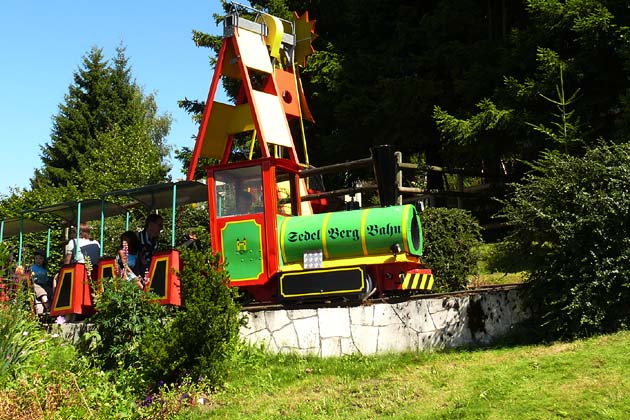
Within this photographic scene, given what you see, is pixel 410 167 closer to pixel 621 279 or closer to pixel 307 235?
pixel 307 235

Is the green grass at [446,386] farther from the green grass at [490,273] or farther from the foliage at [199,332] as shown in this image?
the green grass at [490,273]

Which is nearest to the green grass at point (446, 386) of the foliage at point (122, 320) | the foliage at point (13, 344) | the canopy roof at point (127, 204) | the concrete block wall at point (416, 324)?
the concrete block wall at point (416, 324)

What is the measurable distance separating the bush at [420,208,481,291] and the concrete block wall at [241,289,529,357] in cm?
207

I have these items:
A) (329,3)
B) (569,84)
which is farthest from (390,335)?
(329,3)

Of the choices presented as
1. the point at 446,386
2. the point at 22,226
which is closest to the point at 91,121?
the point at 22,226

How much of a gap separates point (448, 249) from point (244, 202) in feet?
10.8

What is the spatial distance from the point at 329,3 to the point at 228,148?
31.2 feet

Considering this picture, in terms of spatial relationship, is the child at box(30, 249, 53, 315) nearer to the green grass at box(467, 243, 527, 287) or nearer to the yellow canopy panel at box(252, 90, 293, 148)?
the yellow canopy panel at box(252, 90, 293, 148)

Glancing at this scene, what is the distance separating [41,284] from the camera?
1435 cm

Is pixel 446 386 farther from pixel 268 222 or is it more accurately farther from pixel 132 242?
pixel 132 242

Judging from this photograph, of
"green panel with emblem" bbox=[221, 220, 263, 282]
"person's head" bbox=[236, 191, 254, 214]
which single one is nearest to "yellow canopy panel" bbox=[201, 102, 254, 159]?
"person's head" bbox=[236, 191, 254, 214]

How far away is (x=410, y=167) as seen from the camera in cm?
1472

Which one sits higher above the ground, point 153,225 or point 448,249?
point 153,225

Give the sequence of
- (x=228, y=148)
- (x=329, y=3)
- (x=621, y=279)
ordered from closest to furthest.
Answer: (x=621, y=279)
(x=228, y=148)
(x=329, y=3)
